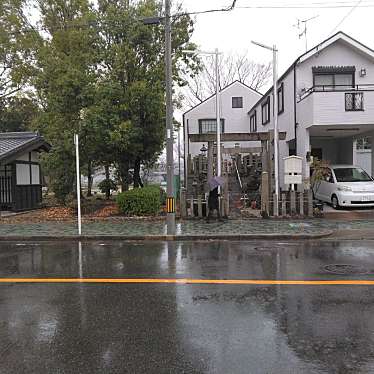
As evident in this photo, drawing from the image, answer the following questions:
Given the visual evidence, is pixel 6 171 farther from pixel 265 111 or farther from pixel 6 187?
pixel 265 111

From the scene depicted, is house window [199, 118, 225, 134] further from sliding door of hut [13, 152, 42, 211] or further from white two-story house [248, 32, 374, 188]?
sliding door of hut [13, 152, 42, 211]

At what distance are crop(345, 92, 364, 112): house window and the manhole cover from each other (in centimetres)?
964

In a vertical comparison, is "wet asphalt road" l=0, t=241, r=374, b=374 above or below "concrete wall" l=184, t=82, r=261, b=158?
below

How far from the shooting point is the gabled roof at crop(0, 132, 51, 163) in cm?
1761

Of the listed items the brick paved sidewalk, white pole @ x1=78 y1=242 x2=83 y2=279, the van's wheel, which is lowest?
white pole @ x1=78 y1=242 x2=83 y2=279

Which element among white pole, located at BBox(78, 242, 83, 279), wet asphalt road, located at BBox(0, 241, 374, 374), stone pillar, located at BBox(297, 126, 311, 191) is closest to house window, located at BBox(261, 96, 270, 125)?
stone pillar, located at BBox(297, 126, 311, 191)

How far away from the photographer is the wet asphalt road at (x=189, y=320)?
380cm

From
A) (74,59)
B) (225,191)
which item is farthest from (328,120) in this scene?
(74,59)

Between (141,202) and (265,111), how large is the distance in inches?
458

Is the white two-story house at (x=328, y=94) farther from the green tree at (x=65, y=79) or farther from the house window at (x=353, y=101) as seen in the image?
the green tree at (x=65, y=79)

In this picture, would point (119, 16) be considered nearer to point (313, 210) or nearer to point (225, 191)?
point (225, 191)

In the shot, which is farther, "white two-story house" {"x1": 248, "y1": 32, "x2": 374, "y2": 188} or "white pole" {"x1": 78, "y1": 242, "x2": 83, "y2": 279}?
"white two-story house" {"x1": 248, "y1": 32, "x2": 374, "y2": 188}

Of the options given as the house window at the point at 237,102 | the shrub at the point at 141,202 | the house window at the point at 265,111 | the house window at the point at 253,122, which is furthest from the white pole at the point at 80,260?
the house window at the point at 237,102

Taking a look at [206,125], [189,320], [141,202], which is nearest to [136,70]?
[141,202]
